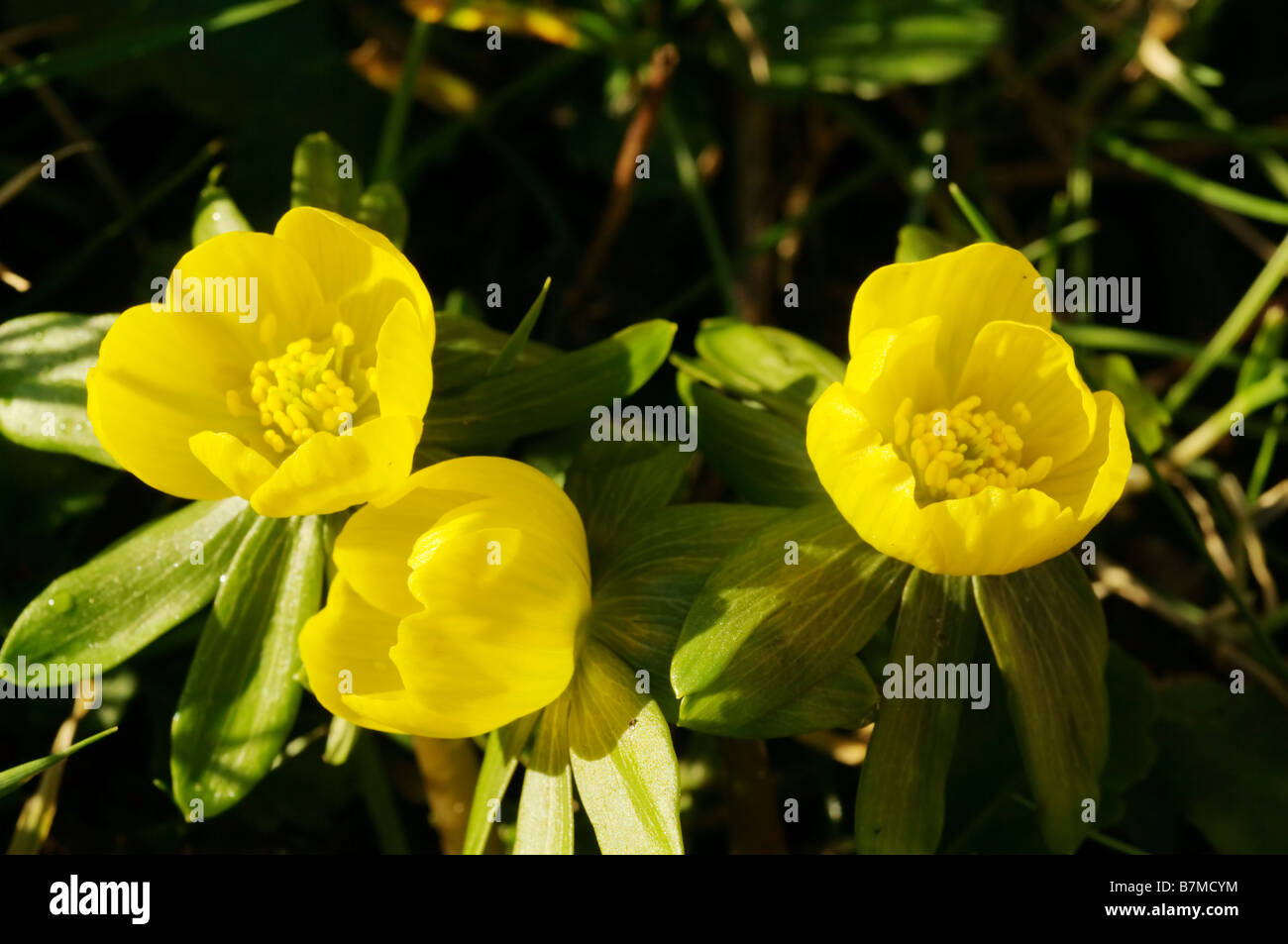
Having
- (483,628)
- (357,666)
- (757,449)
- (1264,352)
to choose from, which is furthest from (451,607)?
(1264,352)

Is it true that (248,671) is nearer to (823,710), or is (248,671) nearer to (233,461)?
(233,461)

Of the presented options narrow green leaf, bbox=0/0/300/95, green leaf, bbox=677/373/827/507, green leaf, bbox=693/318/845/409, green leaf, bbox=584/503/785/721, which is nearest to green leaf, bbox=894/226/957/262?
green leaf, bbox=693/318/845/409

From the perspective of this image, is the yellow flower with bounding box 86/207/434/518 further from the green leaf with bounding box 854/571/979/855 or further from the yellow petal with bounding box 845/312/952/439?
the green leaf with bounding box 854/571/979/855

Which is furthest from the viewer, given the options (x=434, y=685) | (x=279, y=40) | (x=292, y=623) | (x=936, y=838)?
(x=279, y=40)

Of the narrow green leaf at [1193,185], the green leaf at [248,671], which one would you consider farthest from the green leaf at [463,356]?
the narrow green leaf at [1193,185]

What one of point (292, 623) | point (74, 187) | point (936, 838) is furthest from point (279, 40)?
point (936, 838)
